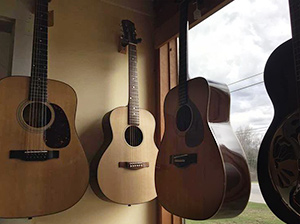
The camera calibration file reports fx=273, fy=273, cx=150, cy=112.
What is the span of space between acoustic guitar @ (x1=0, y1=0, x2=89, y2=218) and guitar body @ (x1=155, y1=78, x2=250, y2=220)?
1.47ft

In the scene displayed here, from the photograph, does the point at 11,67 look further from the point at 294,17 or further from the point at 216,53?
the point at 294,17

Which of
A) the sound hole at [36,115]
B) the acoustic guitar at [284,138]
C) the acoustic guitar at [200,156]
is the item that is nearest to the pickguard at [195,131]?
the acoustic guitar at [200,156]

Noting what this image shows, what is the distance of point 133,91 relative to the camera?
5.55 feet

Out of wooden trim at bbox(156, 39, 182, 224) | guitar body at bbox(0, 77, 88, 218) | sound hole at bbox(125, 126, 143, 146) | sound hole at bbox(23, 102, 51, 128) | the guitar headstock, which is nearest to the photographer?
guitar body at bbox(0, 77, 88, 218)

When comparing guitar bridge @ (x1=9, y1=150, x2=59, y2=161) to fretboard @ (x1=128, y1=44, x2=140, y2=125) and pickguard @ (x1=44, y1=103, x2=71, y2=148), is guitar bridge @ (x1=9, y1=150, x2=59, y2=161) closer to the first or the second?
pickguard @ (x1=44, y1=103, x2=71, y2=148)

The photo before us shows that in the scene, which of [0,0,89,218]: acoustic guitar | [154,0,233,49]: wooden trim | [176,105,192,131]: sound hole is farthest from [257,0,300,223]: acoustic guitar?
[0,0,89,218]: acoustic guitar

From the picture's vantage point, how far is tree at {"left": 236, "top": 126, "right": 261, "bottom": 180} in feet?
4.45

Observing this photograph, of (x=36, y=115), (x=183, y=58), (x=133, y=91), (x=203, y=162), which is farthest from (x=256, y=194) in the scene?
(x=36, y=115)

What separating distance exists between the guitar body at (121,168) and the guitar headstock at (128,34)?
0.48 m

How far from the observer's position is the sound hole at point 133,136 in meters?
1.62

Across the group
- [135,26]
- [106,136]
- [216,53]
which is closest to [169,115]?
[106,136]

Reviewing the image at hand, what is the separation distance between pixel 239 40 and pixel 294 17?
0.57 meters

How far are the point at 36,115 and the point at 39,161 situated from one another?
0.73 feet

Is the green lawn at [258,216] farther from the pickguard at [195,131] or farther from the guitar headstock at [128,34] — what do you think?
the guitar headstock at [128,34]
